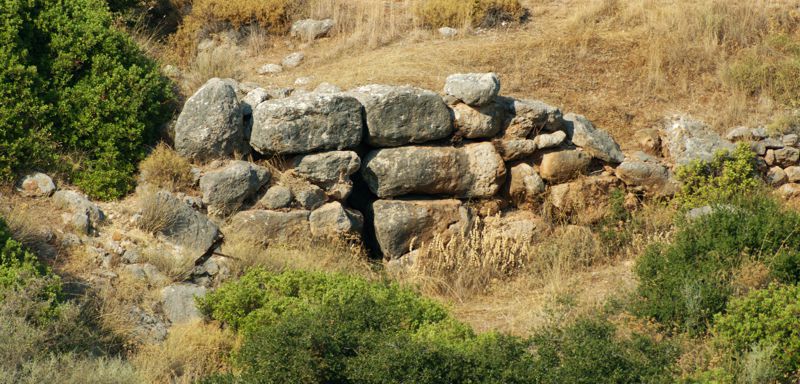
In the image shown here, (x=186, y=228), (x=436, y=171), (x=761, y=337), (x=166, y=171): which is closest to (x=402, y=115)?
(x=436, y=171)

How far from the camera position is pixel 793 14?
16.1m

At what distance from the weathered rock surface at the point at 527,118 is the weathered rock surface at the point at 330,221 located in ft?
8.35

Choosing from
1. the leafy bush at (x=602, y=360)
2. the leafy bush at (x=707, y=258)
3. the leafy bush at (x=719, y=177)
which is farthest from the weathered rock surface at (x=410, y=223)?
the leafy bush at (x=602, y=360)

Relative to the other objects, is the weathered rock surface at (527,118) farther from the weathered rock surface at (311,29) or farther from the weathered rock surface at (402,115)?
the weathered rock surface at (311,29)

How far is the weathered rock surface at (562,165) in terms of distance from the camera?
1262 centimetres

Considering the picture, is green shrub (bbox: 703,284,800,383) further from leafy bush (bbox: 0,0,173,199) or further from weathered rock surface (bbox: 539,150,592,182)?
leafy bush (bbox: 0,0,173,199)

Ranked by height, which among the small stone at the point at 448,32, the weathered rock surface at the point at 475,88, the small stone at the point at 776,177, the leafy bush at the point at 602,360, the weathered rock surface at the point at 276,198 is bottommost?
the small stone at the point at 776,177

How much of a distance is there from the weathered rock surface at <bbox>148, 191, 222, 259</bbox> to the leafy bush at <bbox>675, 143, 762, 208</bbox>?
609cm

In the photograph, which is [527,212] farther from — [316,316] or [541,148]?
[316,316]

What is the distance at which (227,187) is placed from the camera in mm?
11328

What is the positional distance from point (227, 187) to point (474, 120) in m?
3.30

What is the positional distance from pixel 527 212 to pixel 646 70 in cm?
367

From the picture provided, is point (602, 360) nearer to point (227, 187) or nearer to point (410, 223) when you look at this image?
point (410, 223)

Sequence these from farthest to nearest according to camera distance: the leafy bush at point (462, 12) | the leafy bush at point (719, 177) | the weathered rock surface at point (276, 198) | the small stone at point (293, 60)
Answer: the leafy bush at point (462, 12)
the small stone at point (293, 60)
the leafy bush at point (719, 177)
the weathered rock surface at point (276, 198)
